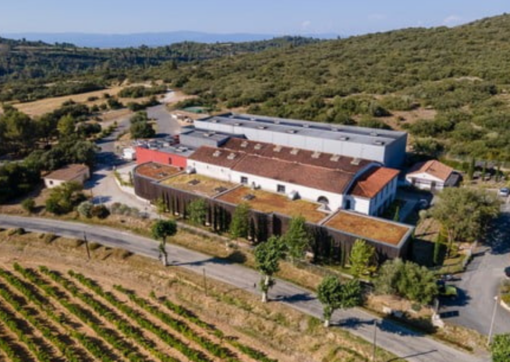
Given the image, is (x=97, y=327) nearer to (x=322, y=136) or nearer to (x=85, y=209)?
(x=85, y=209)

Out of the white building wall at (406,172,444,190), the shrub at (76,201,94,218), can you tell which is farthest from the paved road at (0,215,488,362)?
the white building wall at (406,172,444,190)

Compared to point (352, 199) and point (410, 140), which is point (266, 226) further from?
point (410, 140)

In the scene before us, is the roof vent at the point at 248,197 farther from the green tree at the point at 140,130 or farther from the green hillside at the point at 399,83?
the green tree at the point at 140,130

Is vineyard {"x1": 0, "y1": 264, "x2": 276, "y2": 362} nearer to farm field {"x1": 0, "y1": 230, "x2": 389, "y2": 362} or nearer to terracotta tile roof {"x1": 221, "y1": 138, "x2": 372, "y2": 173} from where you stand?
farm field {"x1": 0, "y1": 230, "x2": 389, "y2": 362}

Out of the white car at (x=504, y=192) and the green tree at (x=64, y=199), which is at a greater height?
the white car at (x=504, y=192)

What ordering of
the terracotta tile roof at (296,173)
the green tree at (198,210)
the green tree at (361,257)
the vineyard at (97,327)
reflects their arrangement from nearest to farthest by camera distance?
the vineyard at (97,327)
the green tree at (361,257)
the green tree at (198,210)
the terracotta tile roof at (296,173)

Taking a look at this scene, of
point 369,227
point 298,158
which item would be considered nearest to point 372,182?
point 369,227

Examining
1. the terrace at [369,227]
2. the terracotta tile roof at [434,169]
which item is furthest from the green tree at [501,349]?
the terracotta tile roof at [434,169]
